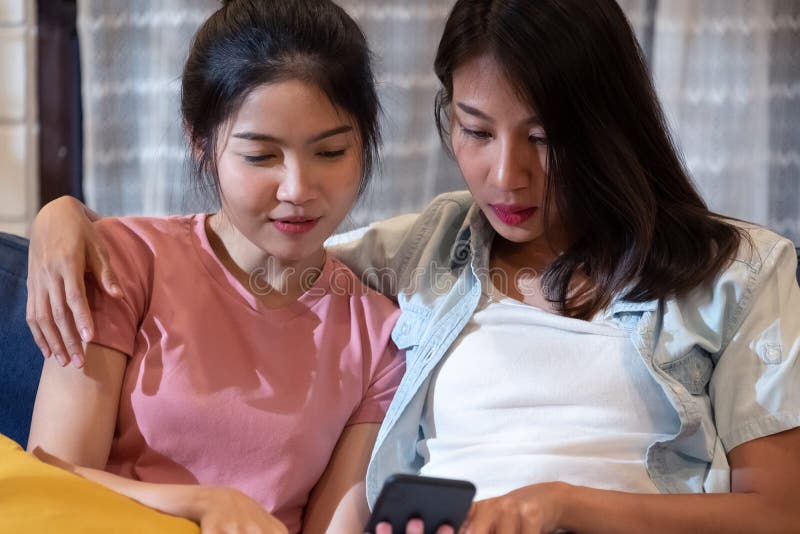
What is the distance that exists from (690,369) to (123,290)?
73 centimetres

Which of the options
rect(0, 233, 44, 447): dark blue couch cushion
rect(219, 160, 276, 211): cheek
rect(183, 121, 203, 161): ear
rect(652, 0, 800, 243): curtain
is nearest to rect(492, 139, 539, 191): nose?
rect(219, 160, 276, 211): cheek

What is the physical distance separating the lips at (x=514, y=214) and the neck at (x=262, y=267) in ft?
0.89

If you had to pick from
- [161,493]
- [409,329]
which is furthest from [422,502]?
[409,329]

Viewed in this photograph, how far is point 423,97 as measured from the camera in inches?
109

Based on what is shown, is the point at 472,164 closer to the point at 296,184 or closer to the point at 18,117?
the point at 296,184

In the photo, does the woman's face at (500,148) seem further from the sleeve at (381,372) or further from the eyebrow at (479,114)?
the sleeve at (381,372)

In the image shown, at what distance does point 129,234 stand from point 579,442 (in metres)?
0.65

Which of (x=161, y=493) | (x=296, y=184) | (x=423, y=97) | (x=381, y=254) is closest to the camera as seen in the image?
(x=161, y=493)

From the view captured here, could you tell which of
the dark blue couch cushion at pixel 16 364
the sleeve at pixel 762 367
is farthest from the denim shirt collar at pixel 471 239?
the dark blue couch cushion at pixel 16 364

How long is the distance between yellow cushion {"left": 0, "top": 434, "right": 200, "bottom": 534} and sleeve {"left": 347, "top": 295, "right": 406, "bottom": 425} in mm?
351

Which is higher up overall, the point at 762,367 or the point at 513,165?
the point at 513,165

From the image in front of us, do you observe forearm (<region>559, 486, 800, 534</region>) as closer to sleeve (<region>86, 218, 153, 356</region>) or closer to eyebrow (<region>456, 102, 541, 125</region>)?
eyebrow (<region>456, 102, 541, 125</region>)

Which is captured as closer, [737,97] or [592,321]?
[592,321]

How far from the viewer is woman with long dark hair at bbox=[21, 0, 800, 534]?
4.16 feet
